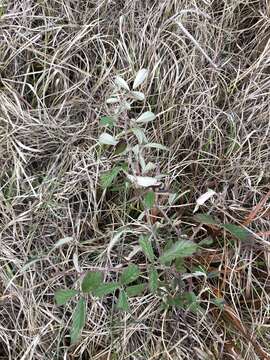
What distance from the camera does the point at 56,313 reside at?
1.16 meters

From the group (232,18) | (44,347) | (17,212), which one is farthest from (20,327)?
(232,18)

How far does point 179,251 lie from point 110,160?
283 mm

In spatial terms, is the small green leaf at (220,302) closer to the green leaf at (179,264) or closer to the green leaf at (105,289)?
the green leaf at (179,264)

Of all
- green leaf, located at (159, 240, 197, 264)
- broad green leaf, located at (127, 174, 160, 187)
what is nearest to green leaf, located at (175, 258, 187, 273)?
green leaf, located at (159, 240, 197, 264)

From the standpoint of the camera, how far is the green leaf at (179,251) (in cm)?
103

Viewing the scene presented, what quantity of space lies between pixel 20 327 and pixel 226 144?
22.7 inches

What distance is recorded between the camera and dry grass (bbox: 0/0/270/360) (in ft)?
3.74

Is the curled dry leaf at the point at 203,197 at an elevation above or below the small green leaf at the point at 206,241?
above

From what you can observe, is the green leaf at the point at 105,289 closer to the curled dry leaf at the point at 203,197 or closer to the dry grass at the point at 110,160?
the dry grass at the point at 110,160

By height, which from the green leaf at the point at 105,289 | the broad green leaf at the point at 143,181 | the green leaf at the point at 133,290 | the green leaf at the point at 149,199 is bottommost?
the green leaf at the point at 133,290

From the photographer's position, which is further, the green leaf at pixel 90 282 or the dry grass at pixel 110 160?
the dry grass at pixel 110 160

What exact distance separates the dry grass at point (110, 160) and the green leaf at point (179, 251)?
Result: 121 mm

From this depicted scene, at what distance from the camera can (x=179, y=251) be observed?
3.40ft

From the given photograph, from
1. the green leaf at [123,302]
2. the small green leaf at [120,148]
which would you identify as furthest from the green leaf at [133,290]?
the small green leaf at [120,148]
